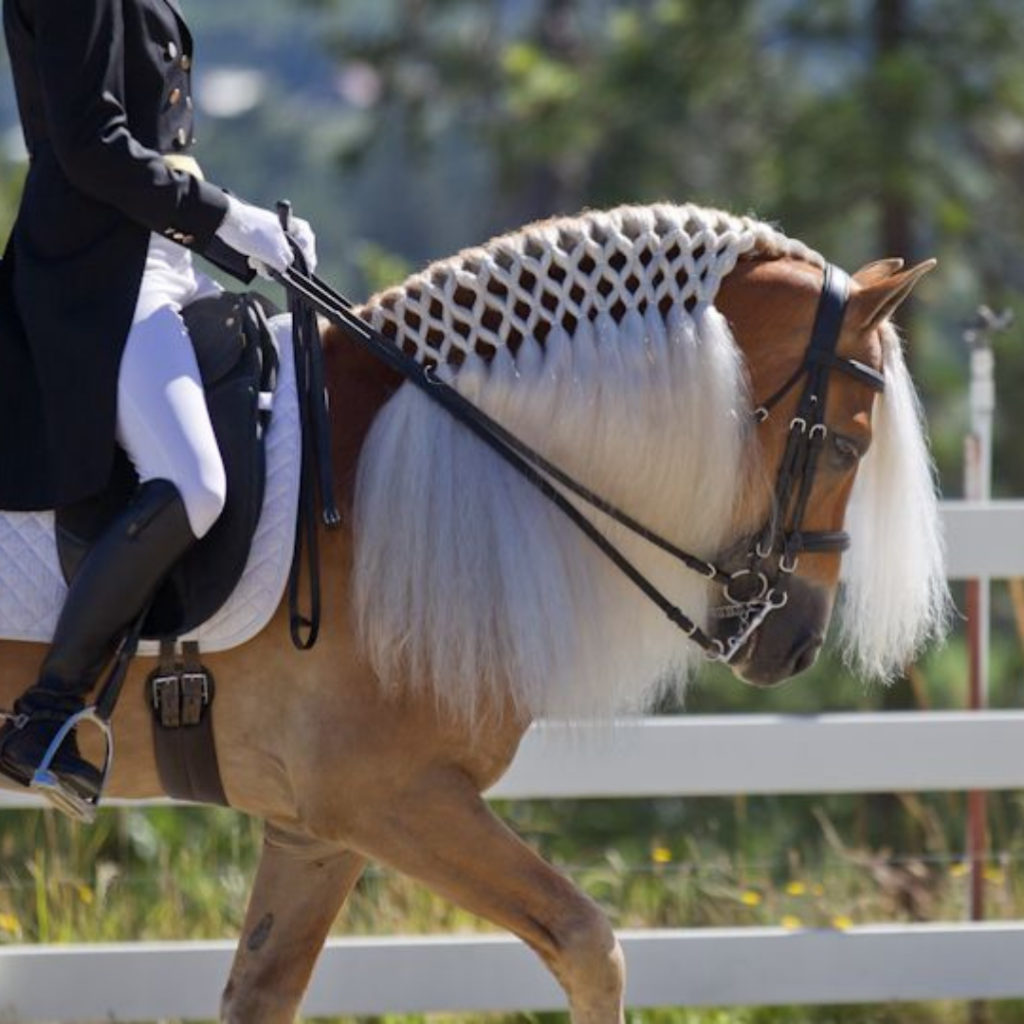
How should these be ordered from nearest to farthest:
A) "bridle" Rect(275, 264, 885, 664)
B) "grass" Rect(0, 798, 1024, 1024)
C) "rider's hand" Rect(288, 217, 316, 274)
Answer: "bridle" Rect(275, 264, 885, 664) < "rider's hand" Rect(288, 217, 316, 274) < "grass" Rect(0, 798, 1024, 1024)

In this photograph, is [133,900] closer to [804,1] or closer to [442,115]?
[804,1]

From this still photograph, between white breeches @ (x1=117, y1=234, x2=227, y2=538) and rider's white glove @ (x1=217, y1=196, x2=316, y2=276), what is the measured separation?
180 mm

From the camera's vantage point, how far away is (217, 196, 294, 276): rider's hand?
3.71m

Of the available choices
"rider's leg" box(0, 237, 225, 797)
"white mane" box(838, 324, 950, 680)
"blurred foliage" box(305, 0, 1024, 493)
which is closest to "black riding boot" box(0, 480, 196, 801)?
"rider's leg" box(0, 237, 225, 797)

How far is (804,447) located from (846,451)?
102 millimetres

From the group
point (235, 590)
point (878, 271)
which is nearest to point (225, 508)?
point (235, 590)

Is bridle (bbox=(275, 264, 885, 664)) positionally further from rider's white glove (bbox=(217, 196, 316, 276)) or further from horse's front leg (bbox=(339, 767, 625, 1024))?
horse's front leg (bbox=(339, 767, 625, 1024))

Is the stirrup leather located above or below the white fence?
above

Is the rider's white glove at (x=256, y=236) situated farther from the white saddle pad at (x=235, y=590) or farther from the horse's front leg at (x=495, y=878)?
the horse's front leg at (x=495, y=878)

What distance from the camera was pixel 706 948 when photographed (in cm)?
512

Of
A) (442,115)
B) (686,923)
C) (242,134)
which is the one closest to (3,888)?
(686,923)

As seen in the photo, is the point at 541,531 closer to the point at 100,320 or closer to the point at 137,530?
the point at 137,530

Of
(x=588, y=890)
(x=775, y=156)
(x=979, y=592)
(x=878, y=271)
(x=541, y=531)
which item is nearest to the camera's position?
(x=541, y=531)

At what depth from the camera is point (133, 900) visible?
554cm
